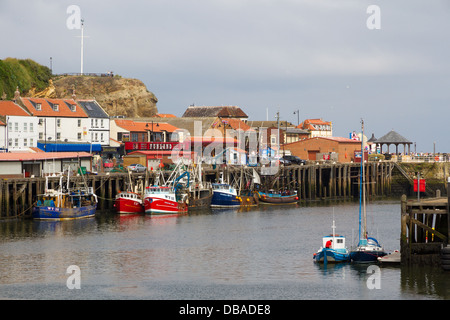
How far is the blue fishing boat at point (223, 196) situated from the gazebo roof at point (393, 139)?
53469 millimetres

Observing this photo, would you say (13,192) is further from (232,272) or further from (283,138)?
(283,138)

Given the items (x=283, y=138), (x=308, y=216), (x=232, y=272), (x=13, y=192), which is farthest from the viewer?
(x=283, y=138)

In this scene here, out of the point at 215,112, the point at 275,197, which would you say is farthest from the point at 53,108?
the point at 215,112

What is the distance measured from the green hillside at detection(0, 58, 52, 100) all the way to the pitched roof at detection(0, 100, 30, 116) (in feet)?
64.5

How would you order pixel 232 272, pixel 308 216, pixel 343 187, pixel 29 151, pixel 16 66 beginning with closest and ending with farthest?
1. pixel 232 272
2. pixel 308 216
3. pixel 29 151
4. pixel 343 187
5. pixel 16 66

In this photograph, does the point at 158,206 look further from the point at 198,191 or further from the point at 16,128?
the point at 16,128

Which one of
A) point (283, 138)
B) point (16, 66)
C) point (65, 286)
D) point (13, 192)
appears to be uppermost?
point (16, 66)

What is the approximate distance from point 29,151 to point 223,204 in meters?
25.1

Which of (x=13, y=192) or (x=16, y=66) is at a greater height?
(x=16, y=66)

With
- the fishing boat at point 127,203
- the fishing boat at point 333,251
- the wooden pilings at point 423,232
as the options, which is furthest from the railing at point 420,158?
the wooden pilings at point 423,232

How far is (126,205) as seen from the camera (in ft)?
291

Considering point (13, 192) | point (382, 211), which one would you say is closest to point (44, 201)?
point (13, 192)

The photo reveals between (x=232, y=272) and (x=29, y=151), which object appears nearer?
(x=232, y=272)

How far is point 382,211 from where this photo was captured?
95188 millimetres
